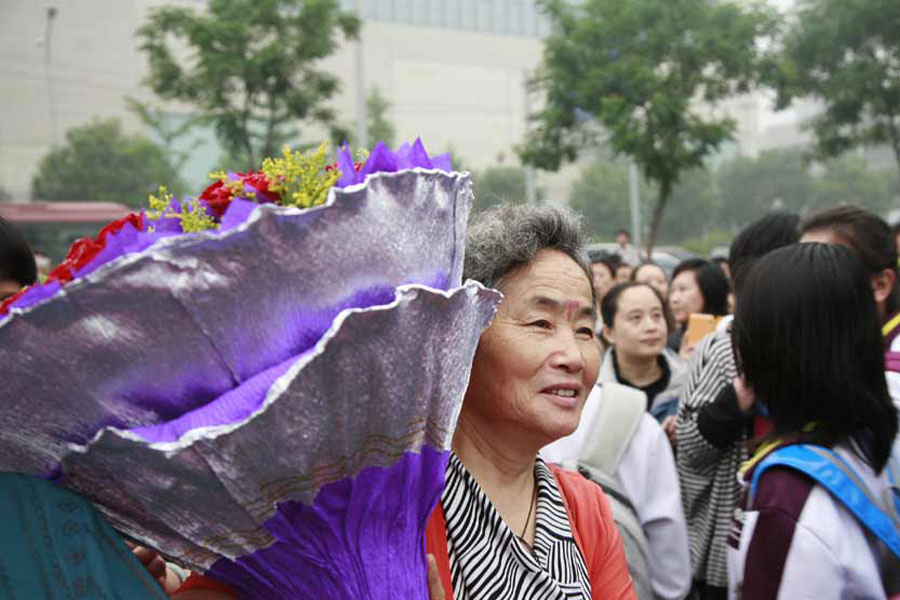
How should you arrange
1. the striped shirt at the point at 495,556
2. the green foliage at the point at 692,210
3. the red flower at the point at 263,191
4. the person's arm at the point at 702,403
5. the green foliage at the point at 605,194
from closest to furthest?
the red flower at the point at 263,191
the striped shirt at the point at 495,556
the person's arm at the point at 702,403
the green foliage at the point at 605,194
the green foliage at the point at 692,210

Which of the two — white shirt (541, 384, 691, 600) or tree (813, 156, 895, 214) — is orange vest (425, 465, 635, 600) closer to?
white shirt (541, 384, 691, 600)

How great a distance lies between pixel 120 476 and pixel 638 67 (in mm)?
15459

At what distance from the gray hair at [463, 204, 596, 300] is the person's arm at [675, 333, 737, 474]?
1444mm

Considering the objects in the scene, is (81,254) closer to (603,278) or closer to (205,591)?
(205,591)

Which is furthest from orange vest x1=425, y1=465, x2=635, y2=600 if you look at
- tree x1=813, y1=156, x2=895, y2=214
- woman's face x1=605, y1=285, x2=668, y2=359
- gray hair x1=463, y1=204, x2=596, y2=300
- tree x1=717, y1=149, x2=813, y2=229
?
tree x1=813, y1=156, x2=895, y2=214

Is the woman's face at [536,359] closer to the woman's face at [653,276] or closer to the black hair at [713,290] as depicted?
the black hair at [713,290]

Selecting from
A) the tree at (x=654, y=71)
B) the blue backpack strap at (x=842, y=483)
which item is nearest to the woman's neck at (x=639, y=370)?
the blue backpack strap at (x=842, y=483)

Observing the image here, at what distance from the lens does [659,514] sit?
2850 mm

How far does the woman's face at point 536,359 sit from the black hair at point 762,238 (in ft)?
6.63

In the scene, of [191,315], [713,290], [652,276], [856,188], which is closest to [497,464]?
[191,315]

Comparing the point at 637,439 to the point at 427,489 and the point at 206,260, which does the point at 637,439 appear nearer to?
the point at 427,489

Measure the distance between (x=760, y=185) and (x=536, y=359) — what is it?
192ft

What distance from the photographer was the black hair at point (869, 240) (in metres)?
3.00

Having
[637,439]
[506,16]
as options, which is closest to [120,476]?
[637,439]
